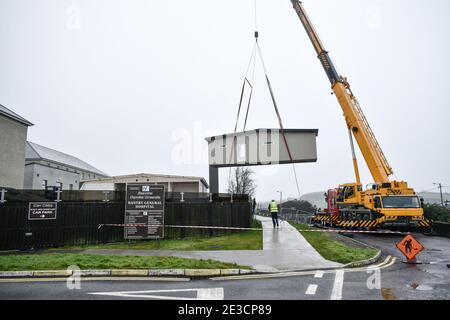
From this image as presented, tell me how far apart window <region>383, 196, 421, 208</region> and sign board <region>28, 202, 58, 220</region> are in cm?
1677

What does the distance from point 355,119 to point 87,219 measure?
16.3 metres

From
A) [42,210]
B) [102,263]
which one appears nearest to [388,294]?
[102,263]

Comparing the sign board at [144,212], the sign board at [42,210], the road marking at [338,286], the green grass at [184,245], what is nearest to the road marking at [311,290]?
the road marking at [338,286]

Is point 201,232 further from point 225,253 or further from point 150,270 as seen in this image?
point 150,270

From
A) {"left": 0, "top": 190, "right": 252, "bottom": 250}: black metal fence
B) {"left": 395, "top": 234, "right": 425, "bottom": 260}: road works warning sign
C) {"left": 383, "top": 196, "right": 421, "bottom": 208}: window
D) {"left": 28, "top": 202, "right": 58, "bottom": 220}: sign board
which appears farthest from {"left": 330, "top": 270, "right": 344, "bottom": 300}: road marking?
{"left": 383, "top": 196, "right": 421, "bottom": 208}: window

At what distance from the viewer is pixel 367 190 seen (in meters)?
21.0

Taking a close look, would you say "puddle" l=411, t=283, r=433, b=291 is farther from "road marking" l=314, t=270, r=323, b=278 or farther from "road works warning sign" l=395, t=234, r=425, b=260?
"road works warning sign" l=395, t=234, r=425, b=260

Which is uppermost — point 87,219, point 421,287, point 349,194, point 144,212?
point 349,194

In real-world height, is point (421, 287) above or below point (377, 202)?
below

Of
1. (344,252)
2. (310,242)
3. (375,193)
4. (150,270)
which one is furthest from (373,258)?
(375,193)

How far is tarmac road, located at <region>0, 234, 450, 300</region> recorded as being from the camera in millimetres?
6680

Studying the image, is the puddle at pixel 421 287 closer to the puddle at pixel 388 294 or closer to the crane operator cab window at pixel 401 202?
the puddle at pixel 388 294

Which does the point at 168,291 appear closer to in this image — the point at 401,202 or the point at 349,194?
the point at 401,202
